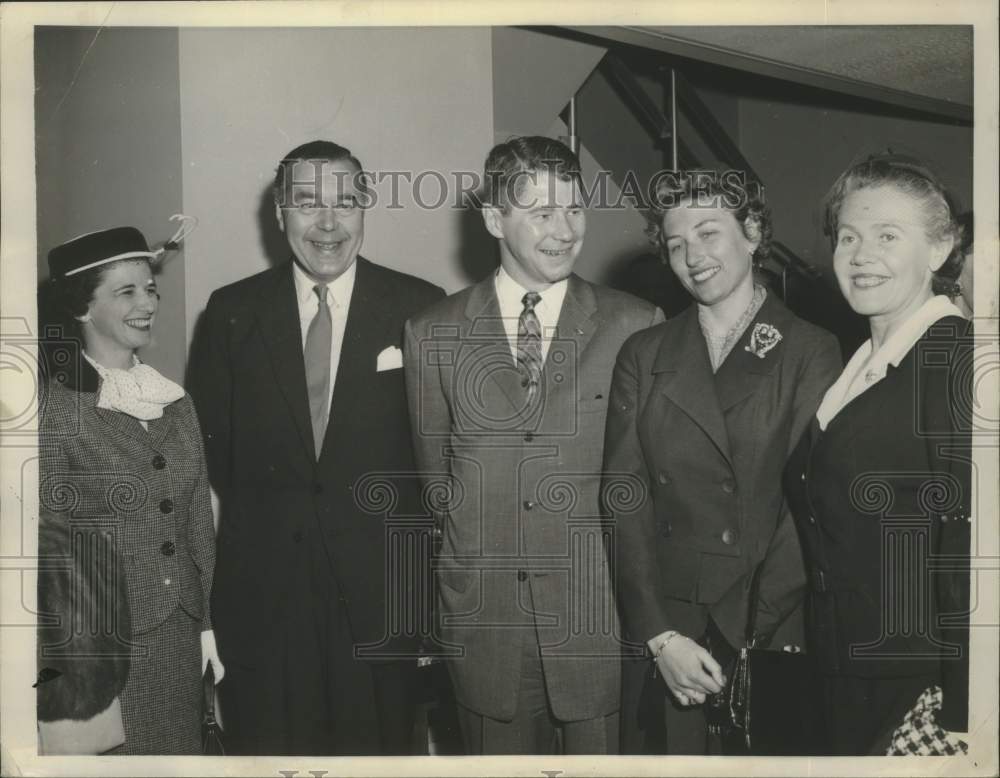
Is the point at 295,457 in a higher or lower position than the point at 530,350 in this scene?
lower

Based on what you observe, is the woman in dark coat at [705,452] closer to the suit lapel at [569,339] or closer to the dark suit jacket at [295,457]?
the suit lapel at [569,339]

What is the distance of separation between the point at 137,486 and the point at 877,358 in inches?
65.4

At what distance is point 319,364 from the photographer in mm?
2277

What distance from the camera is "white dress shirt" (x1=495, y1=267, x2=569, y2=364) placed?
2217 millimetres

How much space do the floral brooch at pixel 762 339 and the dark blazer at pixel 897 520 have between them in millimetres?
194

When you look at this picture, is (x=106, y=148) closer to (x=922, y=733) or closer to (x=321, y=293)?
(x=321, y=293)


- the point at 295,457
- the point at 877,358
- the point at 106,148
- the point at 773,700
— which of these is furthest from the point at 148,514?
the point at 877,358

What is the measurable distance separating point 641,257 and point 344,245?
2.21 feet

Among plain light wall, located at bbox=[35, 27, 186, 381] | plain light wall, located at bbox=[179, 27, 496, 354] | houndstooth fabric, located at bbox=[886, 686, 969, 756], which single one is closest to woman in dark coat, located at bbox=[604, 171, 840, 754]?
houndstooth fabric, located at bbox=[886, 686, 969, 756]

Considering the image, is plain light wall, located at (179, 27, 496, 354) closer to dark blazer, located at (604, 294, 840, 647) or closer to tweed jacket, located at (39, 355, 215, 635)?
tweed jacket, located at (39, 355, 215, 635)

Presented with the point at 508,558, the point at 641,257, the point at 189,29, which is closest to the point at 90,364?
the point at 189,29

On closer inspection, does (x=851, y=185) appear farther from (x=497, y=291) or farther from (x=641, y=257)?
(x=497, y=291)

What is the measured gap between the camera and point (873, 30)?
7.50ft

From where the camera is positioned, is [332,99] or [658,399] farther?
[332,99]
